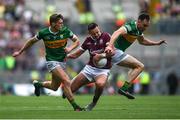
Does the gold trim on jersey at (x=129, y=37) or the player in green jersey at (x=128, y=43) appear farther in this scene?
the gold trim on jersey at (x=129, y=37)

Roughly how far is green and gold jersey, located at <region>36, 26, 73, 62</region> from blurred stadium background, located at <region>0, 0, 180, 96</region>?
1602 cm

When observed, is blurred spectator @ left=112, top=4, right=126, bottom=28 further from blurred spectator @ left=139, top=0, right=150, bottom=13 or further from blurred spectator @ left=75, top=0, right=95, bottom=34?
blurred spectator @ left=75, top=0, right=95, bottom=34

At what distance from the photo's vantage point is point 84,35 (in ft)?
145

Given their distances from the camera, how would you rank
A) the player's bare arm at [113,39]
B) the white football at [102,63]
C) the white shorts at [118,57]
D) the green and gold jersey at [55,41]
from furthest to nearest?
the white shorts at [118,57] < the white football at [102,63] < the green and gold jersey at [55,41] < the player's bare arm at [113,39]

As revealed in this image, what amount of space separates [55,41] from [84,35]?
20363mm

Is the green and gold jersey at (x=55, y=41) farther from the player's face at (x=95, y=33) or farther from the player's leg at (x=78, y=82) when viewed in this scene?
the player's leg at (x=78, y=82)

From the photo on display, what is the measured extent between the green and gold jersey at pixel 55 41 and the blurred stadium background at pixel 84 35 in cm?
1602

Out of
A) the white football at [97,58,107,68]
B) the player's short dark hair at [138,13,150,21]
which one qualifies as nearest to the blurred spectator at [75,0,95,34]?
the player's short dark hair at [138,13,150,21]

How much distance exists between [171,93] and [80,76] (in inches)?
731

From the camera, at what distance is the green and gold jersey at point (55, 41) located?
2386 centimetres

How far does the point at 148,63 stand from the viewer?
42812mm

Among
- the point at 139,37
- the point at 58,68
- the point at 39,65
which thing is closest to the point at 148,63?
the point at 39,65

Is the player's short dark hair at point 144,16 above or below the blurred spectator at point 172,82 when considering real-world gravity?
above

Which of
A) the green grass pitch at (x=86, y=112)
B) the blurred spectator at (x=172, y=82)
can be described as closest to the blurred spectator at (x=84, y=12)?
the blurred spectator at (x=172, y=82)
